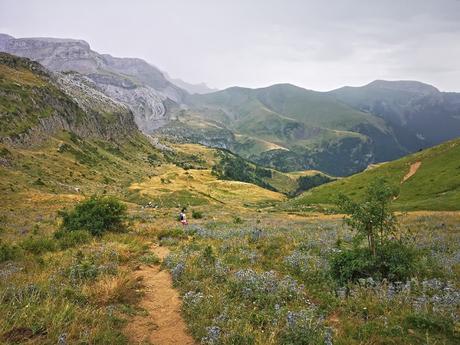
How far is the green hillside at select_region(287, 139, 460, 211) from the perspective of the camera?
171 feet

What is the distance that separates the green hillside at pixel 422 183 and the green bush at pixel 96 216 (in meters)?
34.0

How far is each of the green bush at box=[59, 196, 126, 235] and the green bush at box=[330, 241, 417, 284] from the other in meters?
14.7

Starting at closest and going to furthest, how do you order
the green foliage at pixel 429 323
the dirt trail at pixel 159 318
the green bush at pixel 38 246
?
the green foliage at pixel 429 323
the dirt trail at pixel 159 318
the green bush at pixel 38 246

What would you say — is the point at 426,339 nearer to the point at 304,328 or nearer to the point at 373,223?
the point at 304,328

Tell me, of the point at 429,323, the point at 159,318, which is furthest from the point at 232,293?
the point at 429,323

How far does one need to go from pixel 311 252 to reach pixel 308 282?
421cm

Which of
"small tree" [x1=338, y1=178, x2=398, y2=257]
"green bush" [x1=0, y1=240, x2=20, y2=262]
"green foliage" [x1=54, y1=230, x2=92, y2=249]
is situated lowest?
"green foliage" [x1=54, y1=230, x2=92, y2=249]

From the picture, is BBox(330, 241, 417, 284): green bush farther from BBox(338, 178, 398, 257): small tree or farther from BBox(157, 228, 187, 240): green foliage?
BBox(157, 228, 187, 240): green foliage

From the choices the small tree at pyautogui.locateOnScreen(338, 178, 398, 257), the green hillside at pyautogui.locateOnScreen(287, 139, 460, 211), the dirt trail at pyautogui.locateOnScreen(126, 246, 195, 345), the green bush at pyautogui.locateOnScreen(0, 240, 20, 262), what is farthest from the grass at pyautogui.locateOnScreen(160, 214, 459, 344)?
the green hillside at pyautogui.locateOnScreen(287, 139, 460, 211)

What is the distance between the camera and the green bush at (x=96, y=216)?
66.5 feet

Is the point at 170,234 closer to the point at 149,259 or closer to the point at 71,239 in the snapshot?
the point at 71,239

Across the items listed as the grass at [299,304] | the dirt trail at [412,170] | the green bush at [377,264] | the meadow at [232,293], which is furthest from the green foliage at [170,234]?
the dirt trail at [412,170]

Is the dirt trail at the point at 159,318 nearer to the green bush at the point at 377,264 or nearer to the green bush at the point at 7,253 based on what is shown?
the green bush at the point at 377,264

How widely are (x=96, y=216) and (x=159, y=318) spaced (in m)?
13.9
